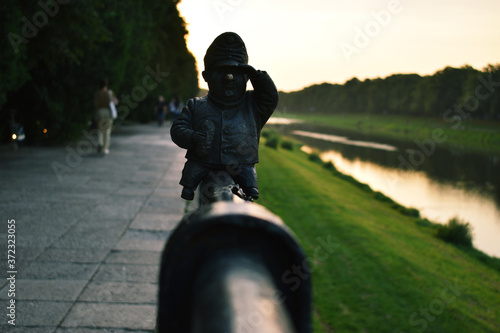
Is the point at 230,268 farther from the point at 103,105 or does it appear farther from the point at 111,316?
the point at 103,105

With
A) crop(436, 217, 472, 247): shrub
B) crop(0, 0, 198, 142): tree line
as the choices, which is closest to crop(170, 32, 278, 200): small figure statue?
crop(0, 0, 198, 142): tree line

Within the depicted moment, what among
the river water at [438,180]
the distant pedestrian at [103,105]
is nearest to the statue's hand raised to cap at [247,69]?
the distant pedestrian at [103,105]

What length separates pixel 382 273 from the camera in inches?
278

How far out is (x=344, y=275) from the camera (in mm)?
6746

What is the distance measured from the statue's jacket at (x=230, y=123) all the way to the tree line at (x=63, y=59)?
27.8 ft

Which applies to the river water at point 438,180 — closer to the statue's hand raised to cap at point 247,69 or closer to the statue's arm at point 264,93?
the statue's arm at point 264,93

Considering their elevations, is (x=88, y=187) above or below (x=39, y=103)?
below

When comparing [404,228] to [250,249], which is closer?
[250,249]

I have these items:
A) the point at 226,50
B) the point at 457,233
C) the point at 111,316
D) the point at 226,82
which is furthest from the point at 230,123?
the point at 457,233

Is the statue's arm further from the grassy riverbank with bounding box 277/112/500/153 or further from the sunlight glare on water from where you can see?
the grassy riverbank with bounding box 277/112/500/153

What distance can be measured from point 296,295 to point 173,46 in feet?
114

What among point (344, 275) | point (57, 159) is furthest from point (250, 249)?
point (57, 159)

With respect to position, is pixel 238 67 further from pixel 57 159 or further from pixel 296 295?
pixel 57 159

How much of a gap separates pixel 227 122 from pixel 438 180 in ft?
69.6
